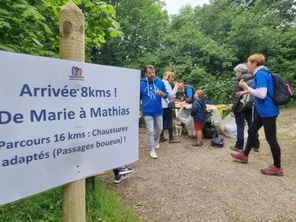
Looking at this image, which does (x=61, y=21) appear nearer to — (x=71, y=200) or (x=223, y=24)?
(x=71, y=200)

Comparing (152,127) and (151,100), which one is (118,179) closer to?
(152,127)

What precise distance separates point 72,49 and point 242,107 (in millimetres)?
4482

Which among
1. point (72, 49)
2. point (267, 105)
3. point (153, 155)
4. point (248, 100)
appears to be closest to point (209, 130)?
point (248, 100)

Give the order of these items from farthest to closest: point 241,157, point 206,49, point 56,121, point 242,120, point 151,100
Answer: point 206,49 < point 242,120 < point 151,100 < point 241,157 < point 56,121

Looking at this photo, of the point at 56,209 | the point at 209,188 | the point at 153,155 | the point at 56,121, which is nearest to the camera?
the point at 56,121

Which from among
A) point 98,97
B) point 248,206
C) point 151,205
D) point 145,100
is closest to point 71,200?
point 98,97

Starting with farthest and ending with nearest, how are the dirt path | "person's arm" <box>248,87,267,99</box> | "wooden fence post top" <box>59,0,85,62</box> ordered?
1. "person's arm" <box>248,87,267,99</box>
2. the dirt path
3. "wooden fence post top" <box>59,0,85,62</box>

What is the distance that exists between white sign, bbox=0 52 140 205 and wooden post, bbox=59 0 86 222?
8cm

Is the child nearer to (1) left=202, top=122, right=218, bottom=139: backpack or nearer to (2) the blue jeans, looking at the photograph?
(1) left=202, top=122, right=218, bottom=139: backpack

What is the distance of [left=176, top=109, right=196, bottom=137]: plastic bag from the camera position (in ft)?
22.5

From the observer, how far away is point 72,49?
1.56 metres

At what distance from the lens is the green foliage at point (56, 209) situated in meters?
2.82

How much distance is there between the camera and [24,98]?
4.26ft

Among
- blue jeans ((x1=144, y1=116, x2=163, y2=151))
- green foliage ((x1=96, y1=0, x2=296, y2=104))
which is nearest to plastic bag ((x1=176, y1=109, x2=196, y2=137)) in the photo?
blue jeans ((x1=144, y1=116, x2=163, y2=151))
